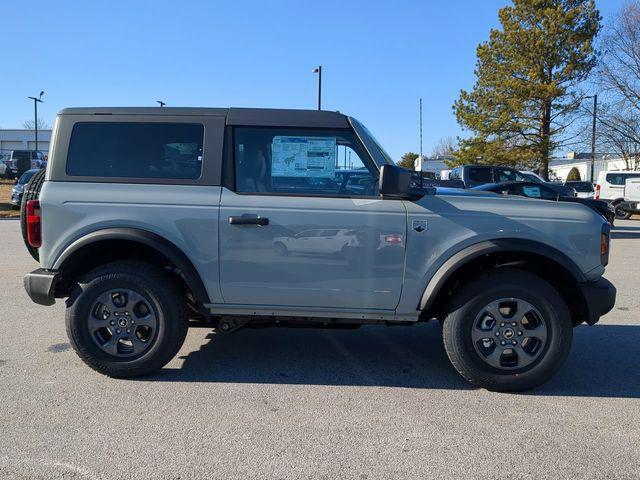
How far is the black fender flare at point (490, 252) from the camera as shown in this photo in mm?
3906

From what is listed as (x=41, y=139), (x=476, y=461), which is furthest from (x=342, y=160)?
(x=41, y=139)

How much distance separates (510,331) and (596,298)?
0.66m

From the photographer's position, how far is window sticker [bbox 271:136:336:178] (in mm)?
4125

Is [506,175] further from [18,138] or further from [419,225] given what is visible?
[18,138]

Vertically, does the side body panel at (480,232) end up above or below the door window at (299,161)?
below

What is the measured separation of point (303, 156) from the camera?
4141mm

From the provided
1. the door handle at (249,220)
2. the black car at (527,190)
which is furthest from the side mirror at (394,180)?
the black car at (527,190)

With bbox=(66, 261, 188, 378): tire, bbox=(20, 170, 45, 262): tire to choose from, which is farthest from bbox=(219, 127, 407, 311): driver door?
bbox=(20, 170, 45, 262): tire

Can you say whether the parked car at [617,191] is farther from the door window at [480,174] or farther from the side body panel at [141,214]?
the side body panel at [141,214]

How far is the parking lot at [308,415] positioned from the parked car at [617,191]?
1896cm

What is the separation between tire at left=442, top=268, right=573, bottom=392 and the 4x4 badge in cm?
58

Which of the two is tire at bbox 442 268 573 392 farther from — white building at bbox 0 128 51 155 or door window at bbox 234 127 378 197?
white building at bbox 0 128 51 155

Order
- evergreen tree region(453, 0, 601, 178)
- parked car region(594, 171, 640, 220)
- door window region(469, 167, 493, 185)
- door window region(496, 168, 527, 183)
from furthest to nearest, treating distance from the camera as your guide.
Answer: evergreen tree region(453, 0, 601, 178)
parked car region(594, 171, 640, 220)
door window region(496, 168, 527, 183)
door window region(469, 167, 493, 185)

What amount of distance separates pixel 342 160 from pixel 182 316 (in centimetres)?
170
